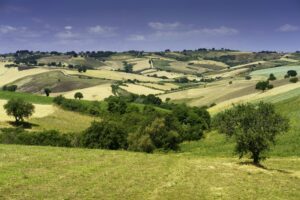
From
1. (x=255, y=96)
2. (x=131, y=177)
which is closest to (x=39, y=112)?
(x=255, y=96)

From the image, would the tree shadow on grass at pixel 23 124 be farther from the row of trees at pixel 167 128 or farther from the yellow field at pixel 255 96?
the yellow field at pixel 255 96

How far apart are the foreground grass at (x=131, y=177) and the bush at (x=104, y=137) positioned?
27227 mm

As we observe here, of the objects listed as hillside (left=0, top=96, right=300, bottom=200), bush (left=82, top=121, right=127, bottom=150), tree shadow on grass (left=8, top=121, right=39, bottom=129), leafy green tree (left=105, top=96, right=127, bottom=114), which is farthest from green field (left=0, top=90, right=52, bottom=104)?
hillside (left=0, top=96, right=300, bottom=200)

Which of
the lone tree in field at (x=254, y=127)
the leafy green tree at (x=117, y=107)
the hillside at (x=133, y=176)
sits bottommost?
the leafy green tree at (x=117, y=107)

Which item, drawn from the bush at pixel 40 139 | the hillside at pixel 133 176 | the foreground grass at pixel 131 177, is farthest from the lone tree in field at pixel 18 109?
the hillside at pixel 133 176

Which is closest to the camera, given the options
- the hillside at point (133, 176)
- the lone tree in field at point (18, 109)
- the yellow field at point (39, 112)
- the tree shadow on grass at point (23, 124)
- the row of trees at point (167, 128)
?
the hillside at point (133, 176)

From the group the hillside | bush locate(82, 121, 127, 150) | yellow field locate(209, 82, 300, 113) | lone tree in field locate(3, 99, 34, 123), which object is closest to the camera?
the hillside

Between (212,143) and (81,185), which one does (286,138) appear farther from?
(81,185)

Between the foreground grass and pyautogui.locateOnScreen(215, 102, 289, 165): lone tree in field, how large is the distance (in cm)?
279

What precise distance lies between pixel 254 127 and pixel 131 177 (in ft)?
58.0

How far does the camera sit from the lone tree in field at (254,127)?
56.2m

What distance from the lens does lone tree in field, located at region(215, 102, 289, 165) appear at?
5625 centimetres

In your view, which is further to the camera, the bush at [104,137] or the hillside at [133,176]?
the bush at [104,137]

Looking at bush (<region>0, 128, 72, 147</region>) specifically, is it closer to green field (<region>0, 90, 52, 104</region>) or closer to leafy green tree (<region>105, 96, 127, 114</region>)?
leafy green tree (<region>105, 96, 127, 114</region>)
